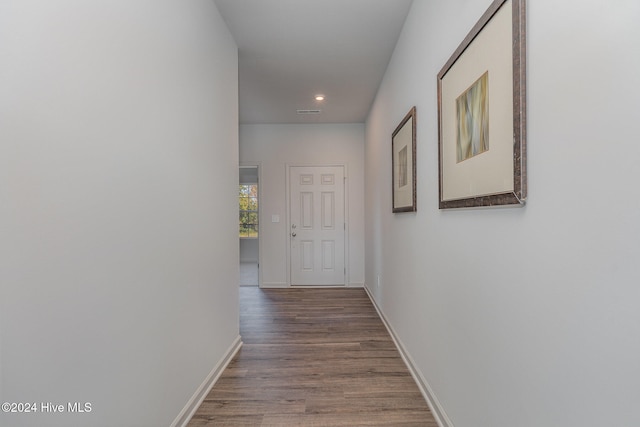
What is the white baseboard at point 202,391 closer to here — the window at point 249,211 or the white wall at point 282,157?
the white wall at point 282,157

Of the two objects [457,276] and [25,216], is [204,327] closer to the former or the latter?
[25,216]

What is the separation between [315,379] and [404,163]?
5.84 ft

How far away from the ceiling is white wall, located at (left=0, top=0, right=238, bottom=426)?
2.04ft

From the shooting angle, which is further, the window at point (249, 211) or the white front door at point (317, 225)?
the window at point (249, 211)

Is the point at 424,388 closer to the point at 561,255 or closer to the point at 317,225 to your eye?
the point at 561,255

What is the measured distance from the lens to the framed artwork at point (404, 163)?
7.70 feet

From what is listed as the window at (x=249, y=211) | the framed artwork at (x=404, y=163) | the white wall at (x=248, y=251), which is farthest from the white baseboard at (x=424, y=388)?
the window at (x=249, y=211)

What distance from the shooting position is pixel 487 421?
130 centimetres

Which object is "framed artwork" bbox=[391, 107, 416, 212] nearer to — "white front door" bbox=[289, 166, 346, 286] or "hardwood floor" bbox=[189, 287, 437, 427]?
"hardwood floor" bbox=[189, 287, 437, 427]

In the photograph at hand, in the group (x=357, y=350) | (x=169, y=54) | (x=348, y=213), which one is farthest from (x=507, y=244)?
(x=348, y=213)

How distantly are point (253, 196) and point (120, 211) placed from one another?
7.98 metres

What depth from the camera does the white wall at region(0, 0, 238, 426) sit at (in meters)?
0.89

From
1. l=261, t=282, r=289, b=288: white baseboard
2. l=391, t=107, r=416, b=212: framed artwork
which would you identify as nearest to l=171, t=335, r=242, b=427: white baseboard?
l=391, t=107, r=416, b=212: framed artwork

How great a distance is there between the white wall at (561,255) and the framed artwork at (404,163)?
700 millimetres
